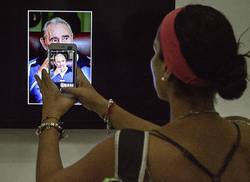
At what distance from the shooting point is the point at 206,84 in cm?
96

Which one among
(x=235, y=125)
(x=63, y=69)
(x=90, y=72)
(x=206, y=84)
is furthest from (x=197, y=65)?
(x=90, y=72)

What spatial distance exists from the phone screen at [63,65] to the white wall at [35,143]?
83 cm

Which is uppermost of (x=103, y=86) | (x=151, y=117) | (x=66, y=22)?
(x=66, y=22)

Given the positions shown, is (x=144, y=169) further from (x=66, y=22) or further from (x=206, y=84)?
(x=66, y=22)

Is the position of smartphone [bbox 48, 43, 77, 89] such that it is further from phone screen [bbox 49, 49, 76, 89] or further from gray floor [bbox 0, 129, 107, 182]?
gray floor [bbox 0, 129, 107, 182]

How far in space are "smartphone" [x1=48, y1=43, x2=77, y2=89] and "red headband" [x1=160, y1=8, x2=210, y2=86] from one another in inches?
23.3

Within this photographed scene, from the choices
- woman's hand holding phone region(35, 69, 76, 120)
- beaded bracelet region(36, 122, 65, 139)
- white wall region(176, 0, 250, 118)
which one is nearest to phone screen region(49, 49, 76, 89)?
woman's hand holding phone region(35, 69, 76, 120)

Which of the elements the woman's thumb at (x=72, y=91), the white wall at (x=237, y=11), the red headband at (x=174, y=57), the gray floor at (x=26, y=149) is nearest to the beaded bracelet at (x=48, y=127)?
the woman's thumb at (x=72, y=91)

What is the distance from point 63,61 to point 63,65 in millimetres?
35

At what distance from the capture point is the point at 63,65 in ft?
5.12

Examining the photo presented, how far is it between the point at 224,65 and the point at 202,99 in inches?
3.6

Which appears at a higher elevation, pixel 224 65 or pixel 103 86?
pixel 224 65

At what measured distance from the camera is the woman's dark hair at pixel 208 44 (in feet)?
3.00

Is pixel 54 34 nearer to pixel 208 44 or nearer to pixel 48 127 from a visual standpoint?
pixel 48 127
